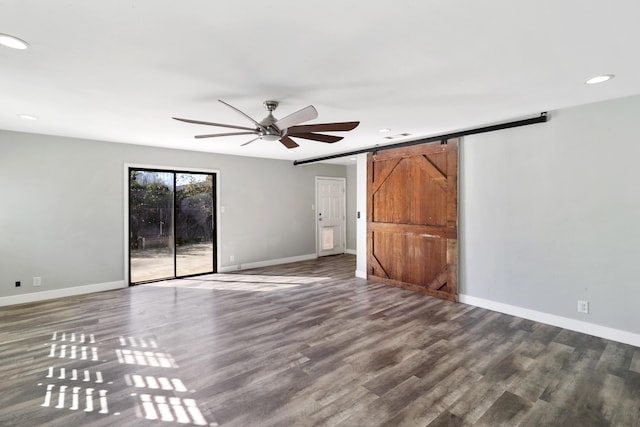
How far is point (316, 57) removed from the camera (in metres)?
2.22

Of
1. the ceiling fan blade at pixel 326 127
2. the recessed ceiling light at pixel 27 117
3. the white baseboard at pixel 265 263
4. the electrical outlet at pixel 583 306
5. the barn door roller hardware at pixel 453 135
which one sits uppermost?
the recessed ceiling light at pixel 27 117

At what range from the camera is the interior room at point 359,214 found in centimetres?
201

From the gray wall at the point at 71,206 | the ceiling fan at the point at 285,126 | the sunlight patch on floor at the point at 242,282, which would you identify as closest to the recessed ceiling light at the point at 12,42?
the ceiling fan at the point at 285,126

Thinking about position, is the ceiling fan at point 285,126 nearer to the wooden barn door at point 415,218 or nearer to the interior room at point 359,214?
the interior room at point 359,214

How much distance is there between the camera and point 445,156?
15.1 ft

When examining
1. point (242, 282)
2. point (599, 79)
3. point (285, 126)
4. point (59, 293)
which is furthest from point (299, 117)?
point (59, 293)

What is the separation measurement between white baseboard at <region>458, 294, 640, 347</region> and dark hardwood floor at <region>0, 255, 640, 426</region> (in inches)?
3.8

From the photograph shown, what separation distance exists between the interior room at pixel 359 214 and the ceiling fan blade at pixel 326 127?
0.03 m

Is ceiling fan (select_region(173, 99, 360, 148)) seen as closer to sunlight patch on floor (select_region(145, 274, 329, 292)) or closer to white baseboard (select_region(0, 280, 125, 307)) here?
sunlight patch on floor (select_region(145, 274, 329, 292))

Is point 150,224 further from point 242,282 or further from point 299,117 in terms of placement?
point 299,117

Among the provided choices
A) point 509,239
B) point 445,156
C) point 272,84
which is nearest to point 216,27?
point 272,84

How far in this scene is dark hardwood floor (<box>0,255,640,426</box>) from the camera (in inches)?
84.5

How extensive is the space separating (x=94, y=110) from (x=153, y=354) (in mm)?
2699

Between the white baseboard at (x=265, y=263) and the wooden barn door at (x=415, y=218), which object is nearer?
the wooden barn door at (x=415, y=218)
